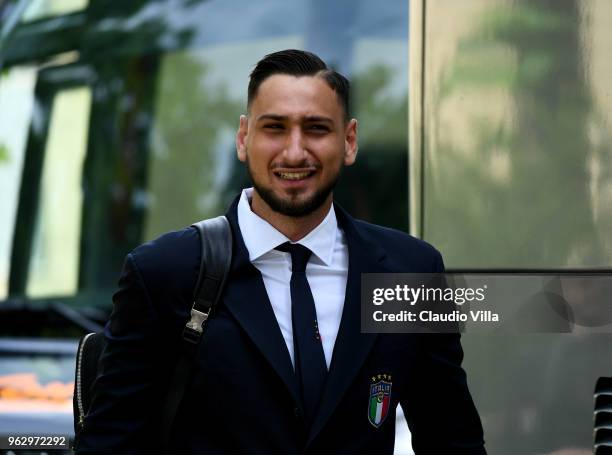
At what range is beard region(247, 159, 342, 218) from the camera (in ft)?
8.17

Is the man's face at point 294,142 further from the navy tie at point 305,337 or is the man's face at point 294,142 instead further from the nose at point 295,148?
the navy tie at point 305,337

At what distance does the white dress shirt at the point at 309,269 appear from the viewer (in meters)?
2.49

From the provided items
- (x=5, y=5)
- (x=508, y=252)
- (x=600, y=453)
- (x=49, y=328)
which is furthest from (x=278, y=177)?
(x=5, y=5)

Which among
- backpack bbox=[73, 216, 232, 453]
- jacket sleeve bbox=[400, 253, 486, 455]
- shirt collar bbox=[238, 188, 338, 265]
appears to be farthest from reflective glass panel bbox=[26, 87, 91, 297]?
jacket sleeve bbox=[400, 253, 486, 455]

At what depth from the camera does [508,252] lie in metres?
3.34

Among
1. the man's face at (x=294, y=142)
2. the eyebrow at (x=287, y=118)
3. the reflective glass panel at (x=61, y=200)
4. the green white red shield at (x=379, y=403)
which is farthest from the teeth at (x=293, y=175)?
the reflective glass panel at (x=61, y=200)

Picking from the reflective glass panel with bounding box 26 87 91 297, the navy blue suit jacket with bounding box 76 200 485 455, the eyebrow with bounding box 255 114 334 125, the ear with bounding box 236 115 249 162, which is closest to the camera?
the navy blue suit jacket with bounding box 76 200 485 455

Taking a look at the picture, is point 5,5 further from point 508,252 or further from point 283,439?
point 283,439

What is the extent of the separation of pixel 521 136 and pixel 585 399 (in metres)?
0.76

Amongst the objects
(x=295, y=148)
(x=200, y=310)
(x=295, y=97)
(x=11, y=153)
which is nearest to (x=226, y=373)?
(x=200, y=310)

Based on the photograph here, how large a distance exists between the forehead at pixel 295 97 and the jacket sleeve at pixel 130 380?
1.41 ft

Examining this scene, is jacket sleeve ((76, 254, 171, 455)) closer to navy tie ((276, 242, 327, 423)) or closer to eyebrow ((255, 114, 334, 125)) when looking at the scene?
navy tie ((276, 242, 327, 423))

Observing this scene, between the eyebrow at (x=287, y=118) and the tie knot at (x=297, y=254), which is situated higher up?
the eyebrow at (x=287, y=118)

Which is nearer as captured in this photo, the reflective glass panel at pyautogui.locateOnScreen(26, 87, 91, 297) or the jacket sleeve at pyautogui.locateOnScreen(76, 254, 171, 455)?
the jacket sleeve at pyautogui.locateOnScreen(76, 254, 171, 455)
